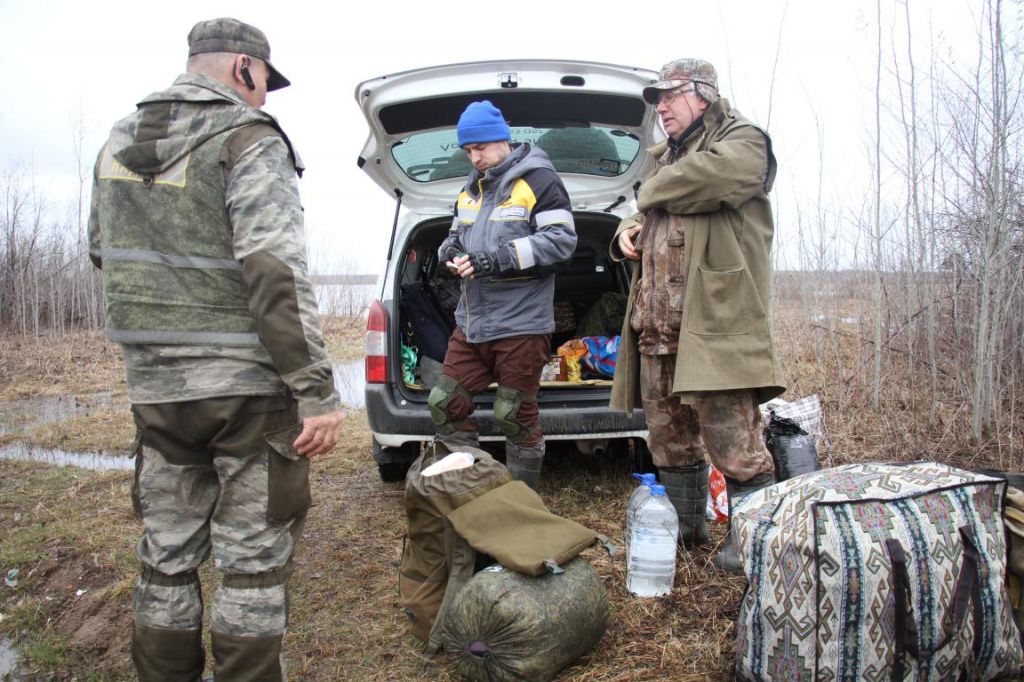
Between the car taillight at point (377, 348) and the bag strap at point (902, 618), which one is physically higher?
the car taillight at point (377, 348)

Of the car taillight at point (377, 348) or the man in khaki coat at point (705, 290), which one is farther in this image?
the car taillight at point (377, 348)

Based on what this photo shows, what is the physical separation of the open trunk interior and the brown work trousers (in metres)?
0.46

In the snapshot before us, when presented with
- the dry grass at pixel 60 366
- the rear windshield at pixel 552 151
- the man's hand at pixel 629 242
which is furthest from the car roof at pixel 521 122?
the dry grass at pixel 60 366

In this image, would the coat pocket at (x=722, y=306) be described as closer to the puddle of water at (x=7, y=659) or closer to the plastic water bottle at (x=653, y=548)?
the plastic water bottle at (x=653, y=548)

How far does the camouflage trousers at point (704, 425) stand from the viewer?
2383mm

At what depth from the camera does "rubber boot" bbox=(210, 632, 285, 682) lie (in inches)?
67.9

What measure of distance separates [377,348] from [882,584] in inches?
90.0

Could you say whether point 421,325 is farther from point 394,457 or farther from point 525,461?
point 525,461

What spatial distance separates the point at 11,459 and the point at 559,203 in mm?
4281

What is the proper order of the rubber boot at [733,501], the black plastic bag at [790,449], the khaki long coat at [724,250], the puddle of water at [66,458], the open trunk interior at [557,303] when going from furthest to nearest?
the puddle of water at [66,458]
the open trunk interior at [557,303]
the black plastic bag at [790,449]
the rubber boot at [733,501]
the khaki long coat at [724,250]

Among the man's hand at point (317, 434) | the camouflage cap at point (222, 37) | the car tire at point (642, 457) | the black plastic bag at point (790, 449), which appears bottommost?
the car tire at point (642, 457)

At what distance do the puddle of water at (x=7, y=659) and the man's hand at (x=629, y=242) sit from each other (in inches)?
98.8

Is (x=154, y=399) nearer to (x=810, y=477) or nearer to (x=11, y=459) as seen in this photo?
(x=810, y=477)

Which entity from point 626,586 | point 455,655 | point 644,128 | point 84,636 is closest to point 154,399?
point 455,655
